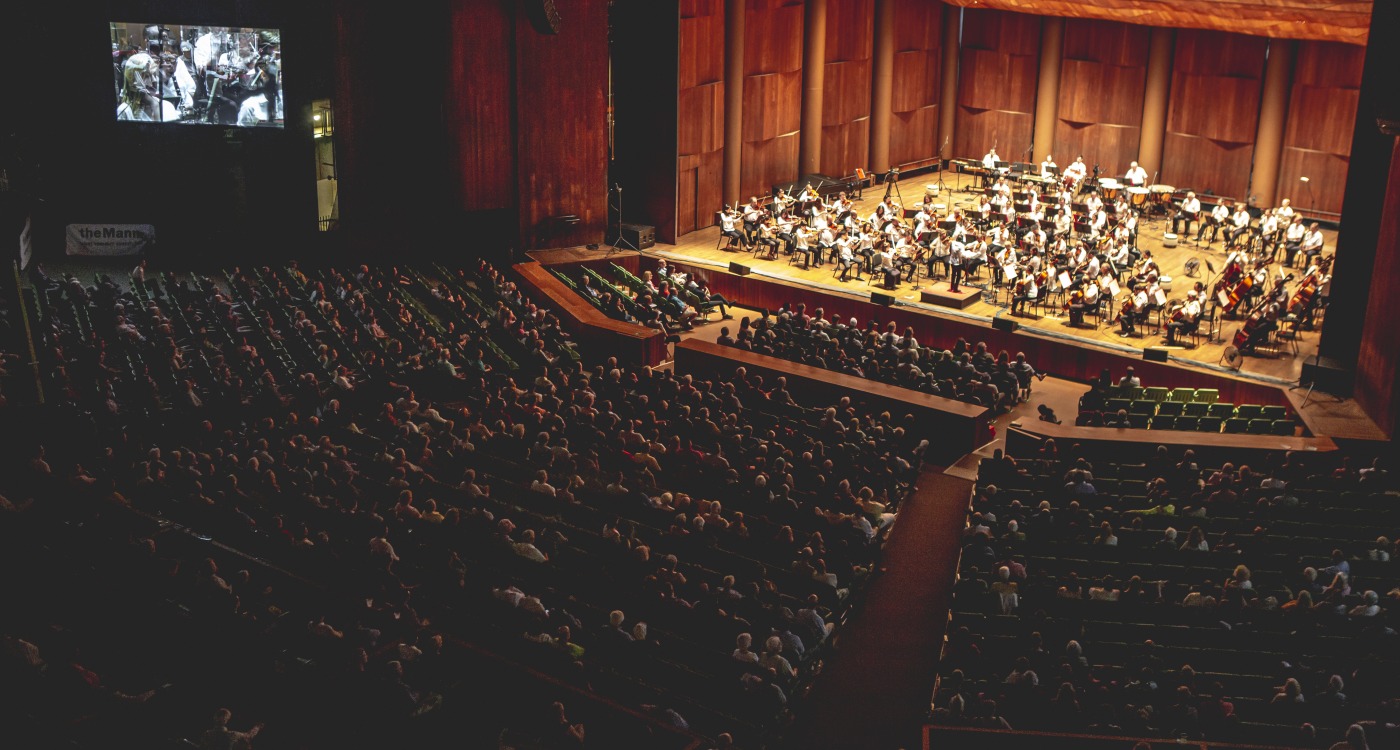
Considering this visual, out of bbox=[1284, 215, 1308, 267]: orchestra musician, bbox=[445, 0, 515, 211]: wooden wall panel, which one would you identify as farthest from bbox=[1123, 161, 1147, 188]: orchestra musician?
bbox=[445, 0, 515, 211]: wooden wall panel

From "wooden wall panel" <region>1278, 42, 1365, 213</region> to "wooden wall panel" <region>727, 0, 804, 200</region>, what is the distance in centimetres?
974

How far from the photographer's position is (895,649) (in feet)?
35.9

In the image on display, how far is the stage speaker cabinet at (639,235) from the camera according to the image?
A: 76.7 ft

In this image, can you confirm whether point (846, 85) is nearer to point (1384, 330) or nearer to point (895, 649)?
point (1384, 330)

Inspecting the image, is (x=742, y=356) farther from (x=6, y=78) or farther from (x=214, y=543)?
(x=6, y=78)

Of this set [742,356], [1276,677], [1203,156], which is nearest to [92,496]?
[742,356]

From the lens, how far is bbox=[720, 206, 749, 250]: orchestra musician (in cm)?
2306

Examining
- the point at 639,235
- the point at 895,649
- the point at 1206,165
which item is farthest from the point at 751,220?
the point at 895,649

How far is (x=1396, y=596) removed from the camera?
1037 cm

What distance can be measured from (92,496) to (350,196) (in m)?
10.9

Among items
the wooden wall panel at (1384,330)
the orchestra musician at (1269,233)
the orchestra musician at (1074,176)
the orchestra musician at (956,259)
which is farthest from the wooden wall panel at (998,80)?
the wooden wall panel at (1384,330)

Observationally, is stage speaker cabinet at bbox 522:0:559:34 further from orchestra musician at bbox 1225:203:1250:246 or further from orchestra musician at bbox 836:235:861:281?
orchestra musician at bbox 1225:203:1250:246

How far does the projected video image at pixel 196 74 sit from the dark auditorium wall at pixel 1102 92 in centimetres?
1683

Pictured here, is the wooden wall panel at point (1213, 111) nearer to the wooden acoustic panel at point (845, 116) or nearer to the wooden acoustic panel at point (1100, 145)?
the wooden acoustic panel at point (1100, 145)
